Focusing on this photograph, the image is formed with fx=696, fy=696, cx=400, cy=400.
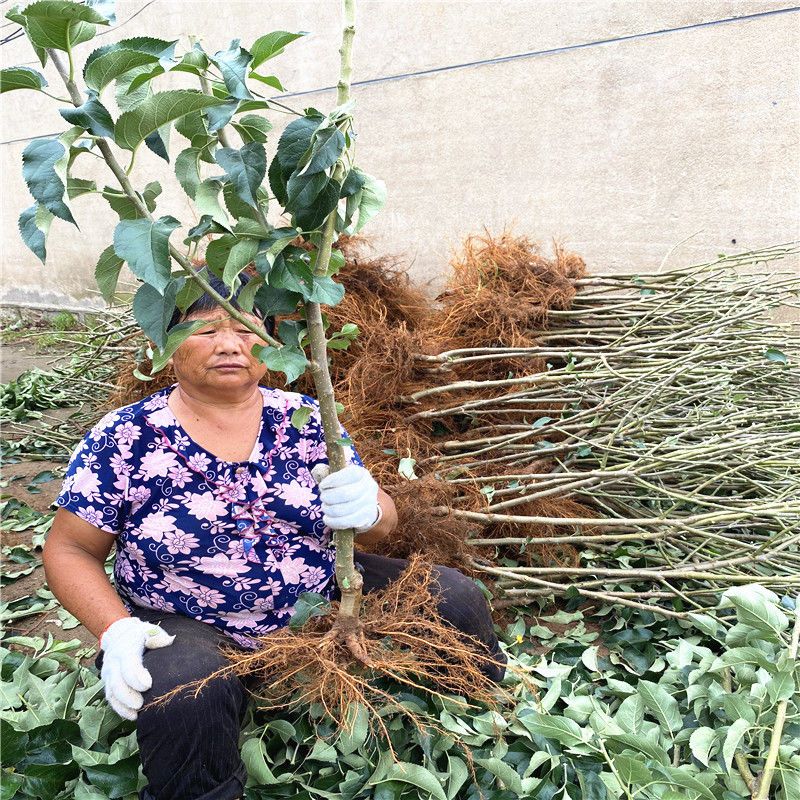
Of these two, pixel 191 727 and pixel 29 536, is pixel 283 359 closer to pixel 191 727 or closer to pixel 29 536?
pixel 191 727

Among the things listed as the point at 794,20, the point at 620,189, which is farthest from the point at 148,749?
the point at 794,20

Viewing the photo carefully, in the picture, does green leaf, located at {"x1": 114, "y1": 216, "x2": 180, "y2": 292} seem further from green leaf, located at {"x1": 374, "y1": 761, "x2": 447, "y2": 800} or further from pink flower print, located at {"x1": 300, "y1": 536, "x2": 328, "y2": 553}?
green leaf, located at {"x1": 374, "y1": 761, "x2": 447, "y2": 800}

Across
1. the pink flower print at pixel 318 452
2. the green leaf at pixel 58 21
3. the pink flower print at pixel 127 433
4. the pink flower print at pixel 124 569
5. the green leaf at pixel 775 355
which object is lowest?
the pink flower print at pixel 124 569

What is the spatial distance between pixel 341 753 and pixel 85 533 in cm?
67

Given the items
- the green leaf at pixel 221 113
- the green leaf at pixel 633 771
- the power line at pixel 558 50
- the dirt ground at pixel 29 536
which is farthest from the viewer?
the power line at pixel 558 50

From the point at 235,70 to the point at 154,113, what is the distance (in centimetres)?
14

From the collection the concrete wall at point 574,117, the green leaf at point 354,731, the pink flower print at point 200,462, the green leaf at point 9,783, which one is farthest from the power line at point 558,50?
the green leaf at point 9,783

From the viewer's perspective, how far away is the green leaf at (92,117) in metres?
0.81

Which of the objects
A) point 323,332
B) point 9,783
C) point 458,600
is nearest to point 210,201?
point 323,332

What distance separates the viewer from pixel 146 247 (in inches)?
32.4

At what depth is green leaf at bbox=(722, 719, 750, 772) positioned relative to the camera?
1278mm

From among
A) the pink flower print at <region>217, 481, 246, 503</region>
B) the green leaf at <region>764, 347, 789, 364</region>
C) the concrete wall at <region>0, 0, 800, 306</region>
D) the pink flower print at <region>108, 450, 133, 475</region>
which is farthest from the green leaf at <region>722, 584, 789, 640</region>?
the concrete wall at <region>0, 0, 800, 306</region>

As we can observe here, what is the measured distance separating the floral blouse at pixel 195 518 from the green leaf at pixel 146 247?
59cm

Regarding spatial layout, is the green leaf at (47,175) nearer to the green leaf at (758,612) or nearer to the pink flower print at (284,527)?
the pink flower print at (284,527)
